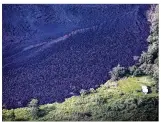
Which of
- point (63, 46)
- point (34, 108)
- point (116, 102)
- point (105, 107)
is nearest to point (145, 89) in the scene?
point (116, 102)

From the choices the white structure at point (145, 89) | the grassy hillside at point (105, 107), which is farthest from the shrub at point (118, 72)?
the white structure at point (145, 89)

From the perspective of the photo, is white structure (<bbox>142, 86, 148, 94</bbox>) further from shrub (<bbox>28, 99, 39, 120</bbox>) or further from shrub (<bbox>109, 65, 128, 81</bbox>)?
shrub (<bbox>28, 99, 39, 120</bbox>)

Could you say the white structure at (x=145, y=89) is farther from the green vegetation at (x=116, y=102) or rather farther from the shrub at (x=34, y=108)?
the shrub at (x=34, y=108)

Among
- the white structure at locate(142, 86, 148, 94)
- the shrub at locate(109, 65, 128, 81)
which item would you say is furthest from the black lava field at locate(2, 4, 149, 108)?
the white structure at locate(142, 86, 148, 94)

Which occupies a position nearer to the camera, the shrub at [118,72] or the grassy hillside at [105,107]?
the grassy hillside at [105,107]

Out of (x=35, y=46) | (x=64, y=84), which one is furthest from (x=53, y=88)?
(x=35, y=46)

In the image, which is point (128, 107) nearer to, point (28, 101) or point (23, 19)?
point (28, 101)

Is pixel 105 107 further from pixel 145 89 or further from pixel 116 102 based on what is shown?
pixel 145 89
